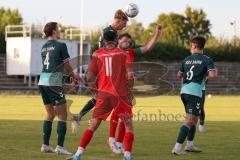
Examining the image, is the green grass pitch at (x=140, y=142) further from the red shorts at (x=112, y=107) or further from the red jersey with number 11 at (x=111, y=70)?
the red jersey with number 11 at (x=111, y=70)

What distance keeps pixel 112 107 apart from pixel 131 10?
337 cm

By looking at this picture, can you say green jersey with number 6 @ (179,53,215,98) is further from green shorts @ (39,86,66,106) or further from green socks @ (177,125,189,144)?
green shorts @ (39,86,66,106)

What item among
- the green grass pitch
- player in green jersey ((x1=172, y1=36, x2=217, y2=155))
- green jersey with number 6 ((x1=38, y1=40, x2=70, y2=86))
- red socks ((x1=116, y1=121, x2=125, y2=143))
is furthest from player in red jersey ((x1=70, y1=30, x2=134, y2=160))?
player in green jersey ((x1=172, y1=36, x2=217, y2=155))

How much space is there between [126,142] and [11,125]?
8897 mm

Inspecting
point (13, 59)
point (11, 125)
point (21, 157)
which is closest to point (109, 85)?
point (21, 157)

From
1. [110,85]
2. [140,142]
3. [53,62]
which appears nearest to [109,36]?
[110,85]

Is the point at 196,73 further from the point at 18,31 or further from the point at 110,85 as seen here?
the point at 18,31

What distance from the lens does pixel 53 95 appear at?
12797 mm

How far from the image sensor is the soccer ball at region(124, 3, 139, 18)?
46.0ft

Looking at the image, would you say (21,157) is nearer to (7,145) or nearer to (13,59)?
(7,145)

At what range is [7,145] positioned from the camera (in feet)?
A: 45.5

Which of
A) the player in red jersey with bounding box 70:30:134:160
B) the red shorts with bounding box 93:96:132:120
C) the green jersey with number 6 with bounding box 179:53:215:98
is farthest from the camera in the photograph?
the green jersey with number 6 with bounding box 179:53:215:98

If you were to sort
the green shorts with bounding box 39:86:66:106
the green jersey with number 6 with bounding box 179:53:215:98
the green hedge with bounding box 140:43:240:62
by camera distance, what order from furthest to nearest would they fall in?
the green hedge with bounding box 140:43:240:62 → the green jersey with number 6 with bounding box 179:53:215:98 → the green shorts with bounding box 39:86:66:106

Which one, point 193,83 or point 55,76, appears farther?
point 193,83
